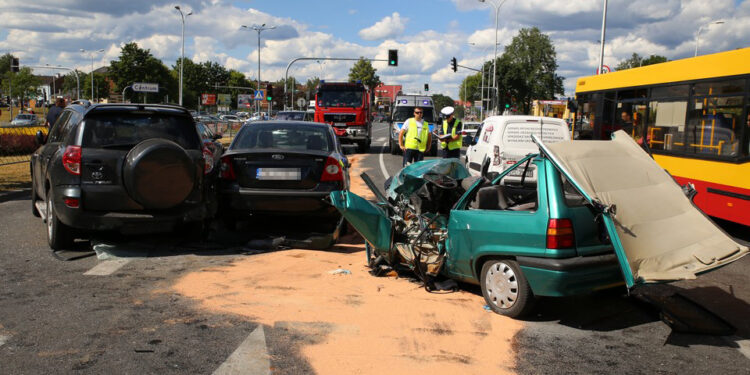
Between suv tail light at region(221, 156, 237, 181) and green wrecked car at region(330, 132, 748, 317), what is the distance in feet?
11.1

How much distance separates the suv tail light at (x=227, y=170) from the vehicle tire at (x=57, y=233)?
1930 mm

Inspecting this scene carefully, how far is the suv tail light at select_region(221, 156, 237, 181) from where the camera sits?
26.7 ft

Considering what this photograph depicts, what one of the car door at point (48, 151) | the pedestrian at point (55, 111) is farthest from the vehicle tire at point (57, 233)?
the pedestrian at point (55, 111)

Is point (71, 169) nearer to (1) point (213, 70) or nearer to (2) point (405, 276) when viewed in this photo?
(2) point (405, 276)

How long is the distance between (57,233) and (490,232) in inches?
199

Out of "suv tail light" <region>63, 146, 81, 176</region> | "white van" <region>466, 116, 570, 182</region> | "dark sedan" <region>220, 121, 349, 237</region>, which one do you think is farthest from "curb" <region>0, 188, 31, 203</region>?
"white van" <region>466, 116, 570, 182</region>

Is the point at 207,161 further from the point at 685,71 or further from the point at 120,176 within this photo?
the point at 685,71

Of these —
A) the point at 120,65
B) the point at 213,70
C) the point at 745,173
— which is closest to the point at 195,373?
the point at 745,173

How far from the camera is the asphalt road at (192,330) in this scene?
13.6 ft

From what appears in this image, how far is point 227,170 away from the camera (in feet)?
26.8

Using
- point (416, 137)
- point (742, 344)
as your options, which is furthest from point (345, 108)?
point (742, 344)

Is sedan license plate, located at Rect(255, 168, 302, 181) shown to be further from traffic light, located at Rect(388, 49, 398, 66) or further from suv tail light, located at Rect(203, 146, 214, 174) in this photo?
traffic light, located at Rect(388, 49, 398, 66)

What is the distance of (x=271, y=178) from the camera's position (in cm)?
806

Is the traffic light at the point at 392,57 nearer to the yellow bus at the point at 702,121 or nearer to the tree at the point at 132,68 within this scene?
the yellow bus at the point at 702,121
